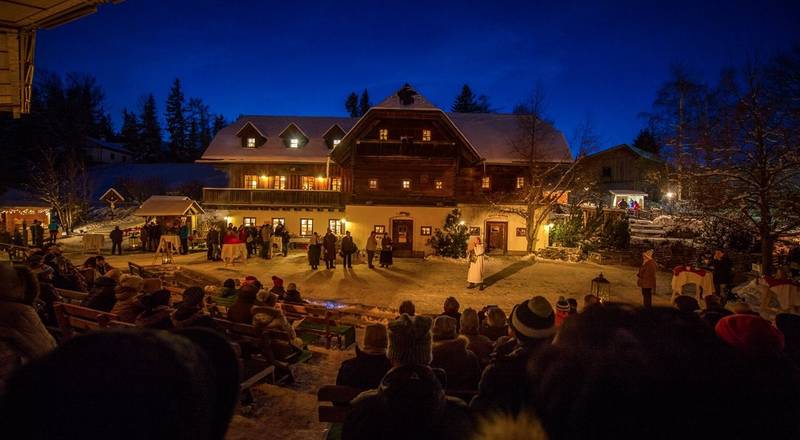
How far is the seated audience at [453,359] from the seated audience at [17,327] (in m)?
2.94

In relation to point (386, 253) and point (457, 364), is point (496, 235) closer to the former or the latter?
point (386, 253)

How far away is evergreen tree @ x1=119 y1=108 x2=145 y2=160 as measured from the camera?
69.8 m

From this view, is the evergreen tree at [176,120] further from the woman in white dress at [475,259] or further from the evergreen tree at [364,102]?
the woman in white dress at [475,259]

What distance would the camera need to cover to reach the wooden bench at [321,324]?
7691 millimetres

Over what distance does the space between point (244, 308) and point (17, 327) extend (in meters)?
4.61

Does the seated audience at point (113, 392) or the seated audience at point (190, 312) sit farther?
the seated audience at point (190, 312)

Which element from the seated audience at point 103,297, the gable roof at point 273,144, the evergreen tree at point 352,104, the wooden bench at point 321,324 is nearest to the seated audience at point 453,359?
the wooden bench at point 321,324

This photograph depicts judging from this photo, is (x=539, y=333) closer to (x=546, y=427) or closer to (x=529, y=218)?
(x=546, y=427)

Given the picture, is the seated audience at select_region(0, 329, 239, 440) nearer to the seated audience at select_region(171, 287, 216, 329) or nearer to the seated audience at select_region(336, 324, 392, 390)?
the seated audience at select_region(336, 324, 392, 390)

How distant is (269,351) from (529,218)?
21128mm

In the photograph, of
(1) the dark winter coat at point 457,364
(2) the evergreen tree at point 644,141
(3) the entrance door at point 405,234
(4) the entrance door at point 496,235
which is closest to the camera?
(1) the dark winter coat at point 457,364

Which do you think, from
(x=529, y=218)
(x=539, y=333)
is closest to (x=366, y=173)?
(x=529, y=218)

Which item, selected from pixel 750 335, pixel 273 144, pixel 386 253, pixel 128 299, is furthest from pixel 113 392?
pixel 273 144

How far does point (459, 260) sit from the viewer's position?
21.9 m
